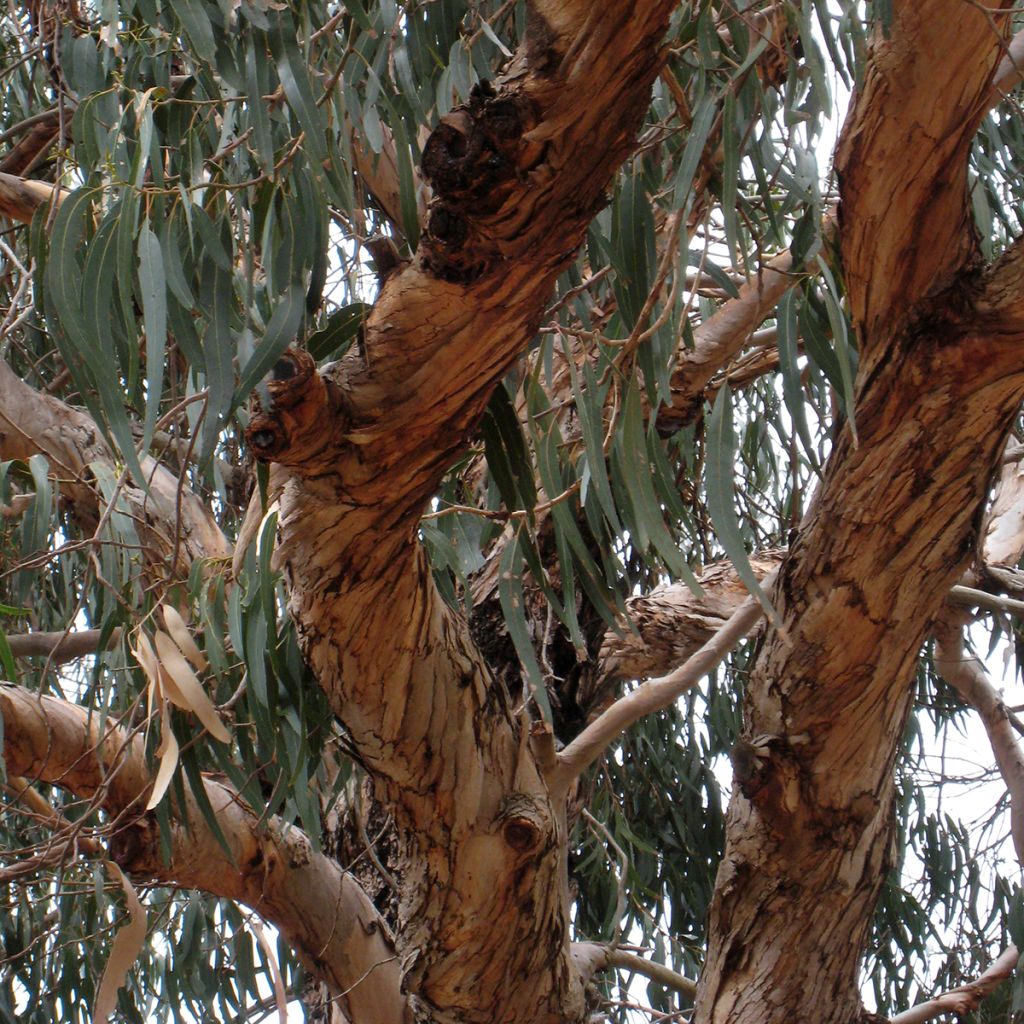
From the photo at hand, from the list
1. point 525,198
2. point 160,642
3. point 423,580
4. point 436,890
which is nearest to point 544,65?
point 525,198

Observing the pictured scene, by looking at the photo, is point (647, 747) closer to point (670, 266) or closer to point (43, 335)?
point (43, 335)

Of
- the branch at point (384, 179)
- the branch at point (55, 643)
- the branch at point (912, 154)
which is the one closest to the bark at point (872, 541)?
the branch at point (912, 154)

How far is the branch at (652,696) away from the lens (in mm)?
1556

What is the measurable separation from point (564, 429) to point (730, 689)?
4.17ft

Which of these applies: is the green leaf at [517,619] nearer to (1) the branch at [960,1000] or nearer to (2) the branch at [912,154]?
(2) the branch at [912,154]

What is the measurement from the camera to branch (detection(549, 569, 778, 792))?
5.10 ft

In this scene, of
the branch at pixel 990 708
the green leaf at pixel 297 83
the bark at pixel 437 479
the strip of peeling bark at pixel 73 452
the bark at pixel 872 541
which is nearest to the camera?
the bark at pixel 437 479

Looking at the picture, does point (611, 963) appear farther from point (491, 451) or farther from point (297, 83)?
point (297, 83)

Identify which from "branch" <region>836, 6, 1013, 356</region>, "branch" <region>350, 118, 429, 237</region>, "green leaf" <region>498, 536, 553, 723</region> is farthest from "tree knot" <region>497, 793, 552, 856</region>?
"branch" <region>350, 118, 429, 237</region>

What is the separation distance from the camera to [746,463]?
2900 millimetres

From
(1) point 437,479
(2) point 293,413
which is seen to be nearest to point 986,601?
(1) point 437,479

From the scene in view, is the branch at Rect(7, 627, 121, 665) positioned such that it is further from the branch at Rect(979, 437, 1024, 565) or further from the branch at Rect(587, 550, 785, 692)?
the branch at Rect(979, 437, 1024, 565)

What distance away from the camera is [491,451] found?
1.24 m

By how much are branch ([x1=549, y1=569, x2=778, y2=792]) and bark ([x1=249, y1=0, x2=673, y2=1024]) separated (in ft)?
0.21
